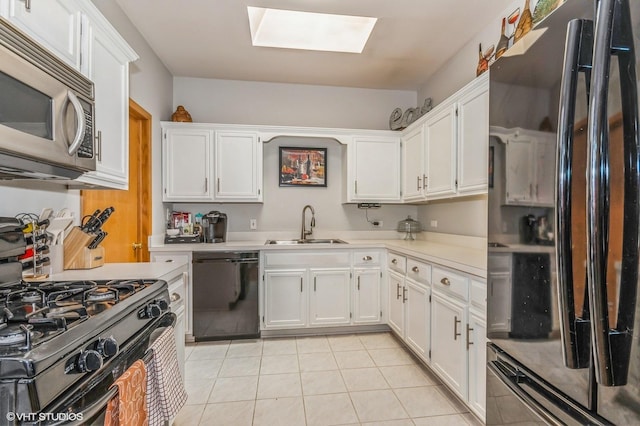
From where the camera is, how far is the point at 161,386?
1.19 meters

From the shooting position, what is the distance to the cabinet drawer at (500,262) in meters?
1.11

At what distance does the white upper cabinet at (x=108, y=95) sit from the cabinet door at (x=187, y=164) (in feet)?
4.65

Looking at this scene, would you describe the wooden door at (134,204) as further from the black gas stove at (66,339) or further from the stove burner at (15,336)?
the stove burner at (15,336)

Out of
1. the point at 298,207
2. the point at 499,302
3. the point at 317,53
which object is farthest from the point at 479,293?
the point at 317,53

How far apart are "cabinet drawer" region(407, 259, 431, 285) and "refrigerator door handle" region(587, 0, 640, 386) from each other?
1.58 m

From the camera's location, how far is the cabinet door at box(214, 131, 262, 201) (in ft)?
10.9

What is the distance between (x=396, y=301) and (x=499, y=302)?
183 cm

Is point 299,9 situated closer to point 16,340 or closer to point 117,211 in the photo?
point 117,211

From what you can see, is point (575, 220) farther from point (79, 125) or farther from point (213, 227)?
point (213, 227)

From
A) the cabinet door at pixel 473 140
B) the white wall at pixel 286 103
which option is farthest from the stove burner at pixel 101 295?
the white wall at pixel 286 103

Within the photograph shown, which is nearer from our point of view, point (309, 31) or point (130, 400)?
point (130, 400)

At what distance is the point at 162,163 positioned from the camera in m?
3.24

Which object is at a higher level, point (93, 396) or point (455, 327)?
point (93, 396)

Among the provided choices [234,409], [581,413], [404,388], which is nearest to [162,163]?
[234,409]
